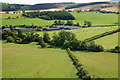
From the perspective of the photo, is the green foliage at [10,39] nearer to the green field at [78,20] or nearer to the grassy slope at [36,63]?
the grassy slope at [36,63]

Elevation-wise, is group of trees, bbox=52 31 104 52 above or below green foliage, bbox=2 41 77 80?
above

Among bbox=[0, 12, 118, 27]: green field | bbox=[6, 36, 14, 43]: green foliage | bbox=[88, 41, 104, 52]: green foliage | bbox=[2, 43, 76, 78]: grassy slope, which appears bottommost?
bbox=[2, 43, 76, 78]: grassy slope

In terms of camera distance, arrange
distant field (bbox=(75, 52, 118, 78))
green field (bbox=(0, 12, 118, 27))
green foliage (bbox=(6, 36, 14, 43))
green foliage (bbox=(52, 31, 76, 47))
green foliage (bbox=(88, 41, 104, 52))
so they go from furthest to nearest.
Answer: green field (bbox=(0, 12, 118, 27)) → green foliage (bbox=(6, 36, 14, 43)) → green foliage (bbox=(52, 31, 76, 47)) → green foliage (bbox=(88, 41, 104, 52)) → distant field (bbox=(75, 52, 118, 78))

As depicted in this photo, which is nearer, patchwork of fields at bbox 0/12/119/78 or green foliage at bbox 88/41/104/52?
patchwork of fields at bbox 0/12/119/78

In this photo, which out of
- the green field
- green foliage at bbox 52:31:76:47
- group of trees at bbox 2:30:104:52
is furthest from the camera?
the green field

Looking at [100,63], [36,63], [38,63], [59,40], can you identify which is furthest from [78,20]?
[36,63]

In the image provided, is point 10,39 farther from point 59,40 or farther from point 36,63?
point 36,63

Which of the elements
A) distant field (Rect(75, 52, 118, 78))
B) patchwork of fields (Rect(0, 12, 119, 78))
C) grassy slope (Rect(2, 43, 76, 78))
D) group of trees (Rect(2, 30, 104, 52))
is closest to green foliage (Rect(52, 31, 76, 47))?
group of trees (Rect(2, 30, 104, 52))

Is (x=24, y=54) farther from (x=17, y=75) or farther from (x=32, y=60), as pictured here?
(x=17, y=75)

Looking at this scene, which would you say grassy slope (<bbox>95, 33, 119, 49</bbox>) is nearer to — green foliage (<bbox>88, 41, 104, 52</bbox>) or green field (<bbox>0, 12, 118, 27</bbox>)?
green foliage (<bbox>88, 41, 104, 52</bbox>)
